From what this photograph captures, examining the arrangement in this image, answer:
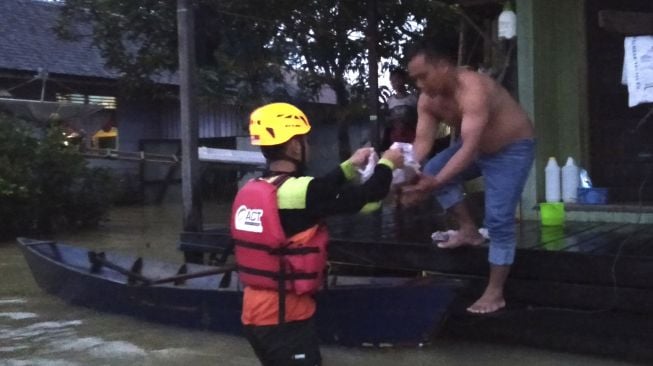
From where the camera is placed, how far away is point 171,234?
49.2 ft

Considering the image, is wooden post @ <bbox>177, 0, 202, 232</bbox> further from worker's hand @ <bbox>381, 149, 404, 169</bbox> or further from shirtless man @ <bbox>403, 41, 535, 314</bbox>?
worker's hand @ <bbox>381, 149, 404, 169</bbox>

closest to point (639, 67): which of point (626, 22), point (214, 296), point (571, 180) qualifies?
point (626, 22)

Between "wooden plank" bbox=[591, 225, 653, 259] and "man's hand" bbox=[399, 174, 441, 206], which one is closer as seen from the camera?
"man's hand" bbox=[399, 174, 441, 206]

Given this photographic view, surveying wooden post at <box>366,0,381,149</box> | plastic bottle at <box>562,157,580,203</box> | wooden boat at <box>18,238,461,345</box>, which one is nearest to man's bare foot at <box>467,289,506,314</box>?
wooden boat at <box>18,238,461,345</box>

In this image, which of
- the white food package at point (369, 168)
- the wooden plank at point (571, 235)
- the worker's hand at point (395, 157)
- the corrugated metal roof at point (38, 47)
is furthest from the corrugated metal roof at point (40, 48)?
the worker's hand at point (395, 157)

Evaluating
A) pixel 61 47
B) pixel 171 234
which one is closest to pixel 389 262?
pixel 171 234

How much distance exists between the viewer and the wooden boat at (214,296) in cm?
633

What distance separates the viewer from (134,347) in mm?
7367

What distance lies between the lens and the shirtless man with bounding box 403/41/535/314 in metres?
5.65

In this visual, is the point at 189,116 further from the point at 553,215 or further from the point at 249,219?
the point at 249,219

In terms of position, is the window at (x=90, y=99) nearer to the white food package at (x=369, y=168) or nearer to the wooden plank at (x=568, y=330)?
the wooden plank at (x=568, y=330)

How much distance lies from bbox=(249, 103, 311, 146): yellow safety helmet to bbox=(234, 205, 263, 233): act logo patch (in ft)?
0.95

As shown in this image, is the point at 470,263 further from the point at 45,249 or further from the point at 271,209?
the point at 45,249

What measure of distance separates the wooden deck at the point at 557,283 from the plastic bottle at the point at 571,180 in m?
1.09
